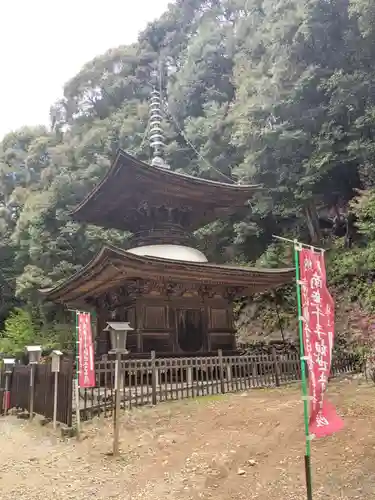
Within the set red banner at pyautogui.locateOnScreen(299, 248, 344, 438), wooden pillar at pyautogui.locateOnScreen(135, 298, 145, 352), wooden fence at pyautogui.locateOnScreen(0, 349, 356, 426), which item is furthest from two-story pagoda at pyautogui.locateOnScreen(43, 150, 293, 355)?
red banner at pyautogui.locateOnScreen(299, 248, 344, 438)

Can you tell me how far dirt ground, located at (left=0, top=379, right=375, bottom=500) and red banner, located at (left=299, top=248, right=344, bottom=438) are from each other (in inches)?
40.9

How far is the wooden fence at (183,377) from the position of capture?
913 centimetres

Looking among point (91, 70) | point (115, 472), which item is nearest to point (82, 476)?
point (115, 472)

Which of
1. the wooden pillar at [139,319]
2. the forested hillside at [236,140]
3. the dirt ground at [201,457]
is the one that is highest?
the forested hillside at [236,140]

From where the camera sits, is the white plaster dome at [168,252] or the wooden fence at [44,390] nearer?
the wooden fence at [44,390]

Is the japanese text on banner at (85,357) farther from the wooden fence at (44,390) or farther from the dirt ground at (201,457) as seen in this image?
the dirt ground at (201,457)

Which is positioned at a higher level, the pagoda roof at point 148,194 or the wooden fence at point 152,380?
the pagoda roof at point 148,194

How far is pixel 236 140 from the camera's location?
2334cm

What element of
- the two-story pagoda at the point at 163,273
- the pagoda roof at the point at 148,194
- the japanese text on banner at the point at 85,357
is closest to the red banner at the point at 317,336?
the japanese text on banner at the point at 85,357

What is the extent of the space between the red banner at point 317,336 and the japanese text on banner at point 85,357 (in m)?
4.78

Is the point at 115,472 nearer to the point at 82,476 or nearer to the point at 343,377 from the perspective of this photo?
the point at 82,476

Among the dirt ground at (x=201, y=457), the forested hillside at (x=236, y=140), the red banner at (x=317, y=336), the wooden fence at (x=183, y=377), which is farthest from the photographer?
the forested hillside at (x=236, y=140)

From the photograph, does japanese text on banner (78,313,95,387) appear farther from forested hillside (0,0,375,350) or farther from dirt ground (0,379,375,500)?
forested hillside (0,0,375,350)

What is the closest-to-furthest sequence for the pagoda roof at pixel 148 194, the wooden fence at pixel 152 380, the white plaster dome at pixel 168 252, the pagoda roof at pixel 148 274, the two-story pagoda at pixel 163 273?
the wooden fence at pixel 152 380
the pagoda roof at pixel 148 274
the two-story pagoda at pixel 163 273
the pagoda roof at pixel 148 194
the white plaster dome at pixel 168 252
